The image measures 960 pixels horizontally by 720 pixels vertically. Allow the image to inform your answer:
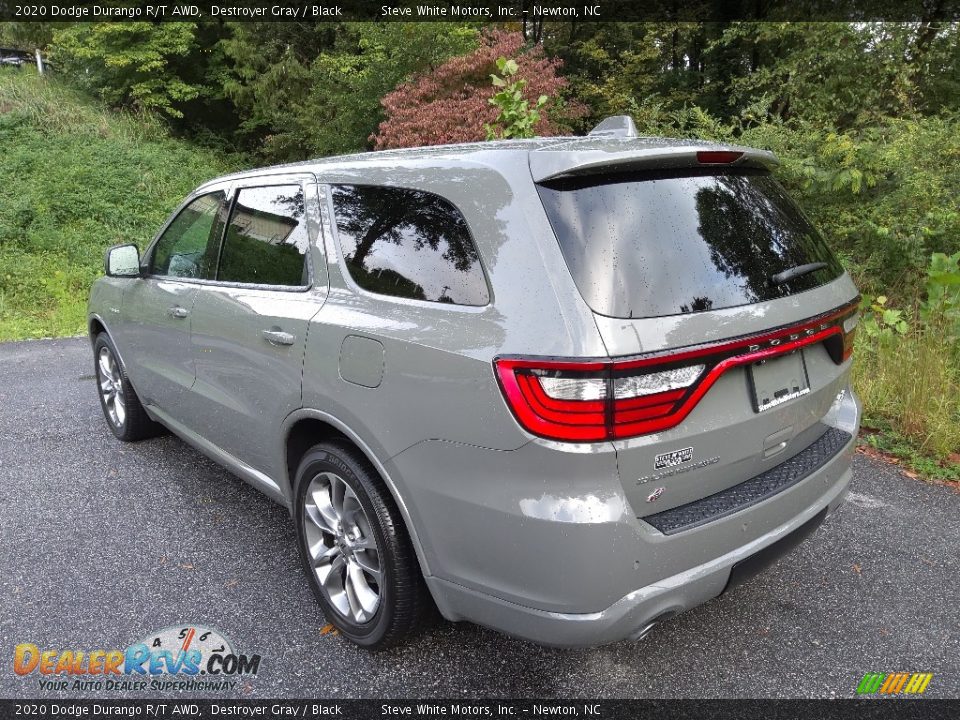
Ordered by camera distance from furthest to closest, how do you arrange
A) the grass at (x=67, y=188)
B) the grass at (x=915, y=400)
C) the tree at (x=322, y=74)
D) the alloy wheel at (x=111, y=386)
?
the tree at (x=322, y=74) < the grass at (x=67, y=188) < the alloy wheel at (x=111, y=386) < the grass at (x=915, y=400)

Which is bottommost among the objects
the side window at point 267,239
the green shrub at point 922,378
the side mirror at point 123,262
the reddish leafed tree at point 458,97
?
the green shrub at point 922,378

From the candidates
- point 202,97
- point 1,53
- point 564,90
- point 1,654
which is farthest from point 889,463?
point 1,53

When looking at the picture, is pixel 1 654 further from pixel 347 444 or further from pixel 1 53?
pixel 1 53

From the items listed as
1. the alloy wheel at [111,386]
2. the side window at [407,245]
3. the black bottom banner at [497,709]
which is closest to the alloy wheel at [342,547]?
the black bottom banner at [497,709]

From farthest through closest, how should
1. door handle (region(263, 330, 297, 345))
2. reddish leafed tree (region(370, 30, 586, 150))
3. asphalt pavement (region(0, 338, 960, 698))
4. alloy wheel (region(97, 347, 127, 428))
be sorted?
1. reddish leafed tree (region(370, 30, 586, 150))
2. alloy wheel (region(97, 347, 127, 428))
3. door handle (region(263, 330, 297, 345))
4. asphalt pavement (region(0, 338, 960, 698))

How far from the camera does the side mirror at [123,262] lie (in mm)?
3830

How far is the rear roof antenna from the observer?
2.58 m

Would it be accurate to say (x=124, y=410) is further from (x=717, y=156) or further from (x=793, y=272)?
(x=793, y=272)

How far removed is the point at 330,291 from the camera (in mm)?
2469

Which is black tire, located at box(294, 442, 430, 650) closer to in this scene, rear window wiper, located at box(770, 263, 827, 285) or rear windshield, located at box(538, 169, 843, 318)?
rear windshield, located at box(538, 169, 843, 318)

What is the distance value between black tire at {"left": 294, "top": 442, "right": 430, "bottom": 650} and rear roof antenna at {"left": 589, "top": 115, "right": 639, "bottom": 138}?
1.51 metres

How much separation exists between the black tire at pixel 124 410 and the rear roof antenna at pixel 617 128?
3201 mm

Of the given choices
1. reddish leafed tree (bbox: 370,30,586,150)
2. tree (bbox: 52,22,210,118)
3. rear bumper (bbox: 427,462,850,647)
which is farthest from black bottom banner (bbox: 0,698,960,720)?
tree (bbox: 52,22,210,118)

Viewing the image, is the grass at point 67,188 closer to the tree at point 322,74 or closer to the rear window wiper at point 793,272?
the tree at point 322,74
